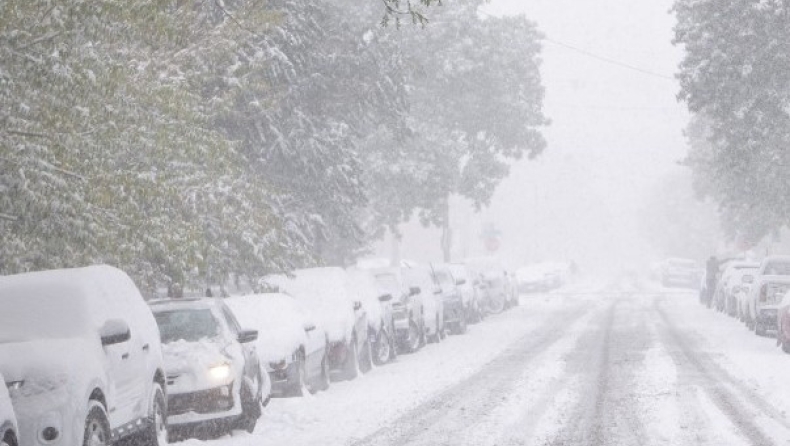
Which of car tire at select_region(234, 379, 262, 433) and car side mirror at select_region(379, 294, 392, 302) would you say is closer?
car tire at select_region(234, 379, 262, 433)

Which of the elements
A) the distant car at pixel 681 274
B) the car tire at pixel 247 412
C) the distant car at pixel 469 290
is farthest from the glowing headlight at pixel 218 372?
the distant car at pixel 681 274

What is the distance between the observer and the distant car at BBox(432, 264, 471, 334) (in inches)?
1431

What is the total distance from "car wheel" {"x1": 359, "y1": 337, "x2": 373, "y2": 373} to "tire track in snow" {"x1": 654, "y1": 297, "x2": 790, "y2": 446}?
5.28 meters

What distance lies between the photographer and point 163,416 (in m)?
13.7

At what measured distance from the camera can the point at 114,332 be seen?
11.6 m

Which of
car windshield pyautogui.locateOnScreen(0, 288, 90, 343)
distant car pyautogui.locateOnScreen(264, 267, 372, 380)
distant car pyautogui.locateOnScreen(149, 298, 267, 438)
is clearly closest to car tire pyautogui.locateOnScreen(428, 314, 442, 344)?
distant car pyautogui.locateOnScreen(264, 267, 372, 380)

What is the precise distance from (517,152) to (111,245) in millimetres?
42644

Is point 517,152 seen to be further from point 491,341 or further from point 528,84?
point 491,341

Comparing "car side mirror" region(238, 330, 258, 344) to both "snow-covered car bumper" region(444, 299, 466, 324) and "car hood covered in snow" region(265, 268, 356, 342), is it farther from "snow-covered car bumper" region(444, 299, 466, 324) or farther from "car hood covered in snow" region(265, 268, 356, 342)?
"snow-covered car bumper" region(444, 299, 466, 324)

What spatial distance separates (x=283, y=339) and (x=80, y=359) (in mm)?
7494

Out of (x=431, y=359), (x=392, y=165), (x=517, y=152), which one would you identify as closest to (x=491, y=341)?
(x=431, y=359)

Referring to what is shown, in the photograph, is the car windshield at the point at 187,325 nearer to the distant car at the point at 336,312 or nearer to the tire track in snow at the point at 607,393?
the tire track in snow at the point at 607,393

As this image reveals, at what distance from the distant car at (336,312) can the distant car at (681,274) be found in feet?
197

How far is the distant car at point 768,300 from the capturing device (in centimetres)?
3139
